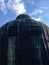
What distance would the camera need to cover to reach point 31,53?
76.5 feet

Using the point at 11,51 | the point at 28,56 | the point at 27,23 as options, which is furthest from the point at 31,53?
the point at 27,23

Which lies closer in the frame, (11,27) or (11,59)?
(11,59)

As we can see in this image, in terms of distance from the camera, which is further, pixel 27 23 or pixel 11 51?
pixel 27 23

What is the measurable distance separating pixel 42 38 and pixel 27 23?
2.73 m

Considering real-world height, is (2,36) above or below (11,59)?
above

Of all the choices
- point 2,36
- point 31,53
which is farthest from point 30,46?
point 2,36

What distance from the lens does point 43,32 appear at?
82.7 feet

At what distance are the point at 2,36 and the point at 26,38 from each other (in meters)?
3.20

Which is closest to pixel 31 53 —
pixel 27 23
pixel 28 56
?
pixel 28 56

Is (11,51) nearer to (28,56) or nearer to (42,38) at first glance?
(28,56)

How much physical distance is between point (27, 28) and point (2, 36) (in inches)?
130

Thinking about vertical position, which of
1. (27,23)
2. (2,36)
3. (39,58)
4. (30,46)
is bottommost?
(39,58)

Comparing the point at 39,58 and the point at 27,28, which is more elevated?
the point at 27,28

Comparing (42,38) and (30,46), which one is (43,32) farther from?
(30,46)
